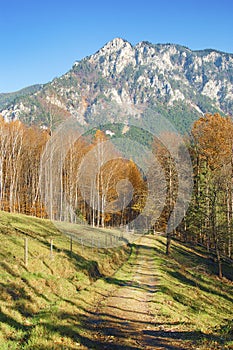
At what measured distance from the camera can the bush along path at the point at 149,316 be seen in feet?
30.7

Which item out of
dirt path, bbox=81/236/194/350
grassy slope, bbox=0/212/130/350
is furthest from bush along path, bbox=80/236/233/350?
grassy slope, bbox=0/212/130/350

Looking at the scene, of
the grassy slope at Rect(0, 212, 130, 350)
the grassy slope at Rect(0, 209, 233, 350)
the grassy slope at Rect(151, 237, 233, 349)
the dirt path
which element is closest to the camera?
the grassy slope at Rect(0, 212, 130, 350)

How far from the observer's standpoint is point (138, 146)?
2121 inches

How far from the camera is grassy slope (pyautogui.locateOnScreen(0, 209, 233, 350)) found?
922cm

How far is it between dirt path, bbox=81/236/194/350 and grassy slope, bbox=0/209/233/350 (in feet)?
1.33

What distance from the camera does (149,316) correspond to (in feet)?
42.9

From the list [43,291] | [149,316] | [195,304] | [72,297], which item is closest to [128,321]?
[149,316]

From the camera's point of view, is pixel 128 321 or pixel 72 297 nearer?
pixel 128 321

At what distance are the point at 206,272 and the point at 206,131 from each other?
893 inches

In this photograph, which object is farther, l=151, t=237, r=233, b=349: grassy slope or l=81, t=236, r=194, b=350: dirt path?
l=151, t=237, r=233, b=349: grassy slope

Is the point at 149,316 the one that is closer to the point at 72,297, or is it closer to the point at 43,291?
the point at 72,297

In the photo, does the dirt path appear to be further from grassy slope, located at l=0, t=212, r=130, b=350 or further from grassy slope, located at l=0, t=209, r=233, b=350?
grassy slope, located at l=0, t=212, r=130, b=350

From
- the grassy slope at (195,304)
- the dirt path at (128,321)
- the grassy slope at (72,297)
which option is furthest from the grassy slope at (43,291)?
the grassy slope at (195,304)

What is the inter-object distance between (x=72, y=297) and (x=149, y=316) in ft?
11.2
